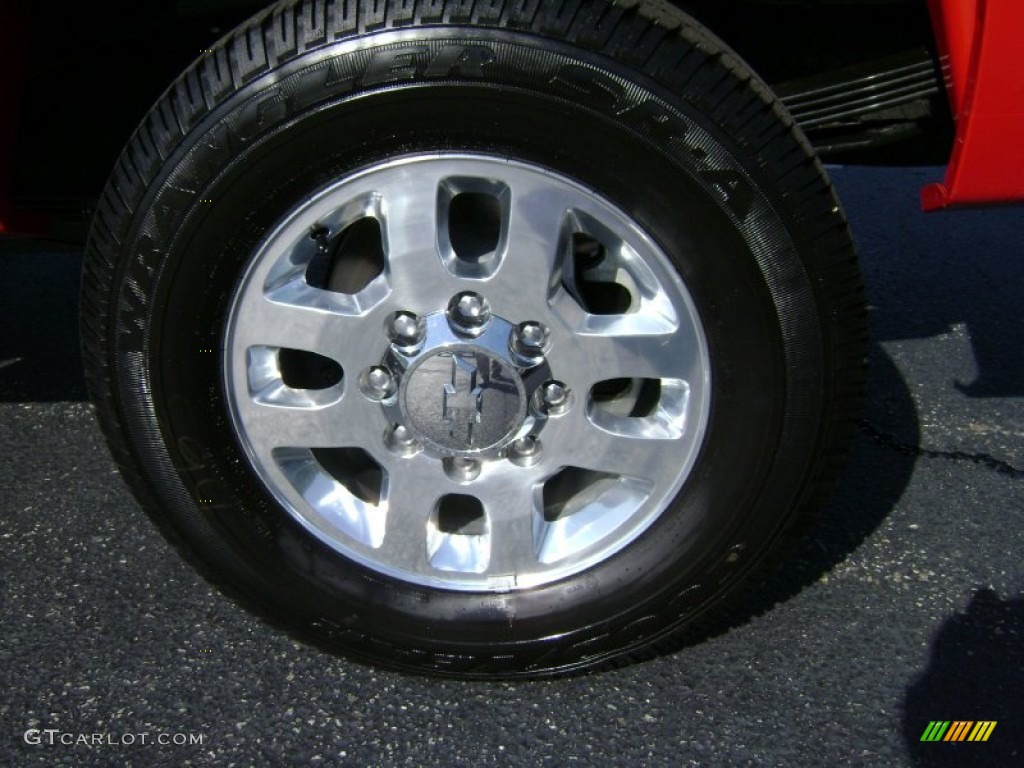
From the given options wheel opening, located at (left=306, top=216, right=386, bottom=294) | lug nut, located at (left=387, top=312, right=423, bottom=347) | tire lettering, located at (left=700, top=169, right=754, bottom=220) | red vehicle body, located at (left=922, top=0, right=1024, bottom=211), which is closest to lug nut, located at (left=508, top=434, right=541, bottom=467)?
lug nut, located at (left=387, top=312, right=423, bottom=347)

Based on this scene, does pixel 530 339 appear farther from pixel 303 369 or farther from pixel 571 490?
pixel 303 369

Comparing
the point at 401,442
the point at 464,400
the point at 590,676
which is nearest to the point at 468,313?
the point at 464,400

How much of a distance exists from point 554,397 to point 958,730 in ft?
3.08

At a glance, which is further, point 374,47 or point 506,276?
point 506,276

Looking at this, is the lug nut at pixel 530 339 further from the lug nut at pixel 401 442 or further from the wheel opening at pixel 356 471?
the wheel opening at pixel 356 471

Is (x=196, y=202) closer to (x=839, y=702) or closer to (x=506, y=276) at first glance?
(x=506, y=276)

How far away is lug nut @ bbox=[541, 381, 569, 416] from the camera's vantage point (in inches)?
72.2

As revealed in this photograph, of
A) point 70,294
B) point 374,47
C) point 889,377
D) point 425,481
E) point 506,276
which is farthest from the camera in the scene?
point 70,294

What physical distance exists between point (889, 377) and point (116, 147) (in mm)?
2117

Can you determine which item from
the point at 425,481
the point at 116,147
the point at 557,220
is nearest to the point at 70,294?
the point at 116,147

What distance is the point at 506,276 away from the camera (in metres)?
1.75

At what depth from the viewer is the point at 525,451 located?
6.19 ft

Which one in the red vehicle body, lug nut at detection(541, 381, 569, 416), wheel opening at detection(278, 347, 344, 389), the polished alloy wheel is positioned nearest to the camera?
the red vehicle body

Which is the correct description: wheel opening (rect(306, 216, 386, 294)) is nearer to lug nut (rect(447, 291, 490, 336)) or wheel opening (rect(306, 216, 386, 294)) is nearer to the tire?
the tire
